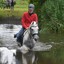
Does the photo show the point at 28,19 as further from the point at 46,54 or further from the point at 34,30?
the point at 46,54

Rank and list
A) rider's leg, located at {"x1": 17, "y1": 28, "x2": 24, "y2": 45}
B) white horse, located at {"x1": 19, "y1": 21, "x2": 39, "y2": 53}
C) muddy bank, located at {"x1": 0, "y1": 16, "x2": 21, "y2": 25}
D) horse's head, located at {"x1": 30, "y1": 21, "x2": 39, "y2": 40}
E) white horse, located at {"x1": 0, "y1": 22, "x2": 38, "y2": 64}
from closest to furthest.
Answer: white horse, located at {"x1": 0, "y1": 22, "x2": 38, "y2": 64}
horse's head, located at {"x1": 30, "y1": 21, "x2": 39, "y2": 40}
white horse, located at {"x1": 19, "y1": 21, "x2": 39, "y2": 53}
rider's leg, located at {"x1": 17, "y1": 28, "x2": 24, "y2": 45}
muddy bank, located at {"x1": 0, "y1": 16, "x2": 21, "y2": 25}

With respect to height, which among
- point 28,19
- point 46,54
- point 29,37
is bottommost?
point 46,54

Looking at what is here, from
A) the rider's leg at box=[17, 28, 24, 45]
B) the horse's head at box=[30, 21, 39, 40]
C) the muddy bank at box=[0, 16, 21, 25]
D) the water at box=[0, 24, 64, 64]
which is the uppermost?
the horse's head at box=[30, 21, 39, 40]

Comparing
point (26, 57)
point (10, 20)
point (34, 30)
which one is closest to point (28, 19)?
point (34, 30)

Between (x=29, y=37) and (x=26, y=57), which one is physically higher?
(x=29, y=37)

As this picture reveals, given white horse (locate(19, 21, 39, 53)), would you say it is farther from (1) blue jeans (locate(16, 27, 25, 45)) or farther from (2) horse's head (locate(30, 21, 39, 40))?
(1) blue jeans (locate(16, 27, 25, 45))

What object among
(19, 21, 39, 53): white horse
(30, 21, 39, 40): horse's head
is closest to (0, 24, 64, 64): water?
(19, 21, 39, 53): white horse

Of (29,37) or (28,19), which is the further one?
(28,19)

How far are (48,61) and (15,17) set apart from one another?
72.1 feet

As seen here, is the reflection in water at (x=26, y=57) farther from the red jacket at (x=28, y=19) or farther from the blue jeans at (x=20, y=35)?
the red jacket at (x=28, y=19)

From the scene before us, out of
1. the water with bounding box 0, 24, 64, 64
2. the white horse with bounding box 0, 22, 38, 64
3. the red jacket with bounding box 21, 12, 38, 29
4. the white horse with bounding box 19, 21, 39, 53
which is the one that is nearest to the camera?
the white horse with bounding box 0, 22, 38, 64

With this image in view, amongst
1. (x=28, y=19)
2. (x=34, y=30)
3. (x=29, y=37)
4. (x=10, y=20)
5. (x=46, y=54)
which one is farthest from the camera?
(x=10, y=20)

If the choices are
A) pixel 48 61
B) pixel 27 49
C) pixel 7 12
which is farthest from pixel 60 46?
pixel 7 12

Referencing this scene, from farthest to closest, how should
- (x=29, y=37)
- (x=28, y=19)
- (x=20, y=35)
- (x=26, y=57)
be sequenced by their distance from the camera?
(x=20, y=35), (x=28, y=19), (x=29, y=37), (x=26, y=57)
